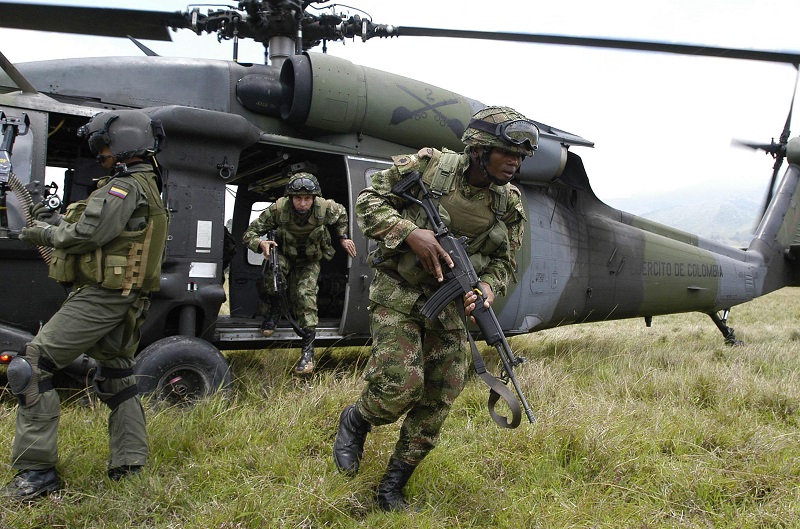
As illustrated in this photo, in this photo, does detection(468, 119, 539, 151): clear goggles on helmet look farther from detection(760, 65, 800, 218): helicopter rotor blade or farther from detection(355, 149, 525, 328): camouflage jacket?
detection(760, 65, 800, 218): helicopter rotor blade

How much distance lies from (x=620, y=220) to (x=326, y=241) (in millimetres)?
3245

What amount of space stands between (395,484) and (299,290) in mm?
2541

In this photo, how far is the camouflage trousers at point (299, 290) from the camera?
4918mm

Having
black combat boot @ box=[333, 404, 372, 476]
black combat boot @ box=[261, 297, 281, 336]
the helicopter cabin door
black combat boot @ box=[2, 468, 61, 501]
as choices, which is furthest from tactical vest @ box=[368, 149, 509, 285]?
black combat boot @ box=[261, 297, 281, 336]

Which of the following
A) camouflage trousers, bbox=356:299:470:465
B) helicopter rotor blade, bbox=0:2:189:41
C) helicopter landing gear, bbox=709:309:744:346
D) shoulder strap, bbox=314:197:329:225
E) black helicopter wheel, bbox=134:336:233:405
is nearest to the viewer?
camouflage trousers, bbox=356:299:470:465

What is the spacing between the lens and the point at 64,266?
2725mm

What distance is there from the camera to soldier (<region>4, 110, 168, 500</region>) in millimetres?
2582

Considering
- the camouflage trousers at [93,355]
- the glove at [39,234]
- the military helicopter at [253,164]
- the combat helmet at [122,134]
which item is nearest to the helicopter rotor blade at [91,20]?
the military helicopter at [253,164]

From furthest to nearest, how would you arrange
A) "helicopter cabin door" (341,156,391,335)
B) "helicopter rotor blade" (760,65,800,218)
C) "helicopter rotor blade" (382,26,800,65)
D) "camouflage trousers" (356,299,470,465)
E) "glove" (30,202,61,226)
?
"helicopter rotor blade" (760,65,800,218) → "helicopter cabin door" (341,156,391,335) → "helicopter rotor blade" (382,26,800,65) → "glove" (30,202,61,226) → "camouflage trousers" (356,299,470,465)

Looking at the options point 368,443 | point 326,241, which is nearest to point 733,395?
point 368,443

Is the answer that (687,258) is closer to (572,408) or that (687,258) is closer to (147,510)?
(572,408)

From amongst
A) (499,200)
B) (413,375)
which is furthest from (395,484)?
(499,200)

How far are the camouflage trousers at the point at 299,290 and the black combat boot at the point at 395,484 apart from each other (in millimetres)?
2222

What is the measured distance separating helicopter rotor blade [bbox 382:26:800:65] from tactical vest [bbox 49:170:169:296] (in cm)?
315
